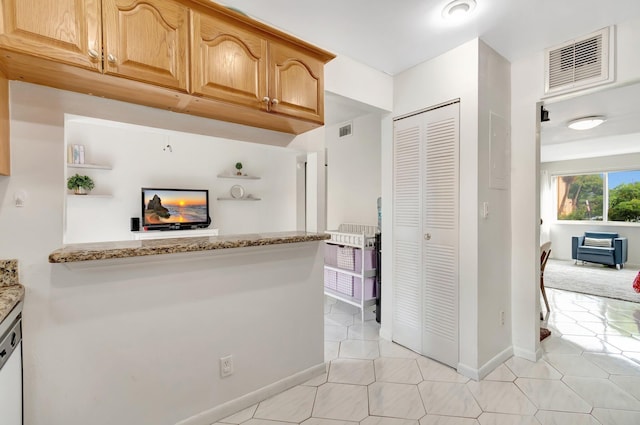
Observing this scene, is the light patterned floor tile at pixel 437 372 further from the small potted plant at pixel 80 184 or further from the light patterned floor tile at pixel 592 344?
the small potted plant at pixel 80 184

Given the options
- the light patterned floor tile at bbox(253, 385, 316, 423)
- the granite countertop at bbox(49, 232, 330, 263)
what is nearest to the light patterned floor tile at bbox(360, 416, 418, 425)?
the light patterned floor tile at bbox(253, 385, 316, 423)

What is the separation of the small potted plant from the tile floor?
11.5 feet

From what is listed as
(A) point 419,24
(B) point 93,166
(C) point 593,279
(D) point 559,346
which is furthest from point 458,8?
(C) point 593,279

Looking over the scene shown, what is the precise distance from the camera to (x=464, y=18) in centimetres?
192

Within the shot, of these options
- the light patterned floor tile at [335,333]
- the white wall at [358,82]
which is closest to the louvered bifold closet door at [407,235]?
the white wall at [358,82]

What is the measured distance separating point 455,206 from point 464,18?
1.29 m

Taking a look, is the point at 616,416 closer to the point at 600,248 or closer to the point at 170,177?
the point at 170,177

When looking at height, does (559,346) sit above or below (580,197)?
Answer: below

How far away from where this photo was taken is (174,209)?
4316 mm

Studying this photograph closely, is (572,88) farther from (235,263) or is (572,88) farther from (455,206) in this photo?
(235,263)

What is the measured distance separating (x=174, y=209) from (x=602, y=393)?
4890 mm

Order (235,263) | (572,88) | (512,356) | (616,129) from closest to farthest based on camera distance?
(235,263), (572,88), (512,356), (616,129)

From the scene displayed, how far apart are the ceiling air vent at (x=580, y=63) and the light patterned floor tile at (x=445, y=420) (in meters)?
2.46

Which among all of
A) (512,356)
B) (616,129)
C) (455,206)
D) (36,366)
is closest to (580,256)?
(616,129)
